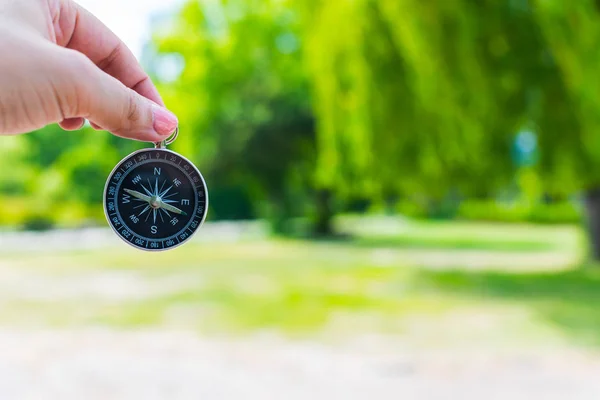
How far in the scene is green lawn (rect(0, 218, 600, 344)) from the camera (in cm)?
615

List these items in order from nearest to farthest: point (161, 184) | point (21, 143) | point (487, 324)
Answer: point (161, 184)
point (487, 324)
point (21, 143)

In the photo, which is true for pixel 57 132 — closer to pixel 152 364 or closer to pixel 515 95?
pixel 515 95

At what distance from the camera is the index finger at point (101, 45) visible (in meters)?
1.29

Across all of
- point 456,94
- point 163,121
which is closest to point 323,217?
point 456,94

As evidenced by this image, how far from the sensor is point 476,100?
26.1 ft

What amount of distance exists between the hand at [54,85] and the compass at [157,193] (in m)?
0.07

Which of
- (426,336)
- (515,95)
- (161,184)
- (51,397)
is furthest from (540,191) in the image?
(161,184)

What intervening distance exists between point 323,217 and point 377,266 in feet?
28.1

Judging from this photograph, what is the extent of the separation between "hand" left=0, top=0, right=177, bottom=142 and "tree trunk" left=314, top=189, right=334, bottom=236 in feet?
60.2

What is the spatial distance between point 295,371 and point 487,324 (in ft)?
7.38

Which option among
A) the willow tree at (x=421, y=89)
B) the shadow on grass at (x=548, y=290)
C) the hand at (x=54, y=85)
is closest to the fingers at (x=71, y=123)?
the hand at (x=54, y=85)

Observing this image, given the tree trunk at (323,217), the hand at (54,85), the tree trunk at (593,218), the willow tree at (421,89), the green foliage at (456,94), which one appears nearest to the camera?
the hand at (54,85)

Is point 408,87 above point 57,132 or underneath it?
underneath

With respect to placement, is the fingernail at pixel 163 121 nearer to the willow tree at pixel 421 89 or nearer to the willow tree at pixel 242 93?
the willow tree at pixel 421 89
